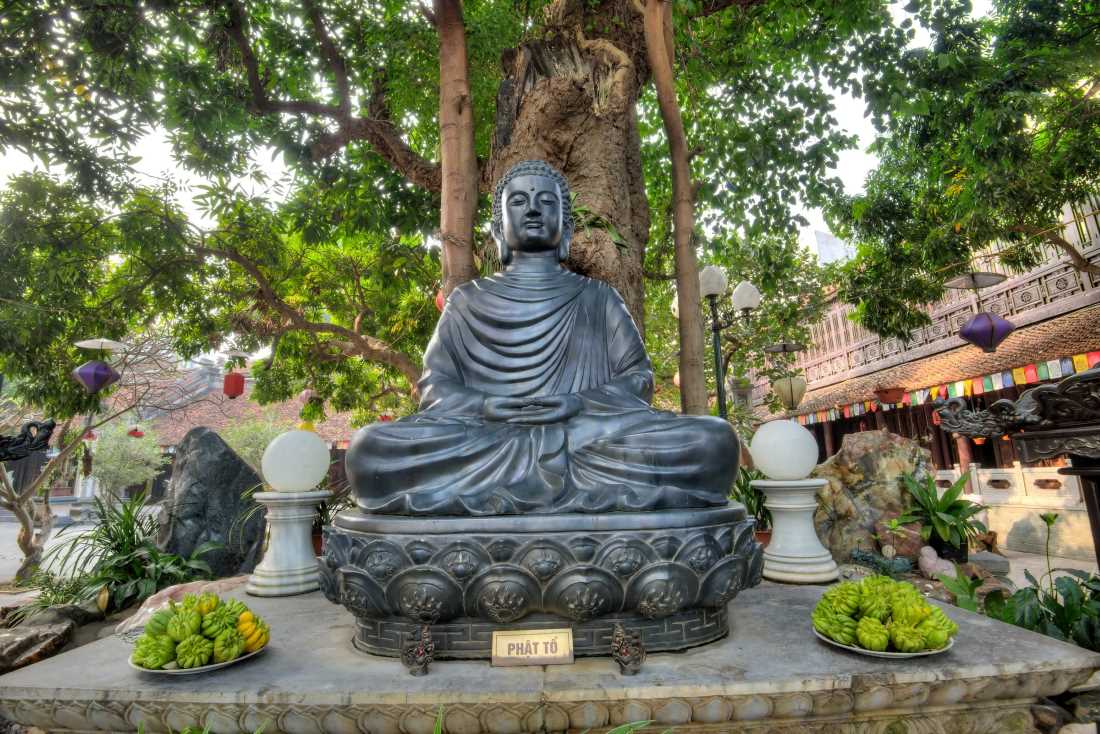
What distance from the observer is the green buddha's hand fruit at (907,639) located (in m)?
2.10

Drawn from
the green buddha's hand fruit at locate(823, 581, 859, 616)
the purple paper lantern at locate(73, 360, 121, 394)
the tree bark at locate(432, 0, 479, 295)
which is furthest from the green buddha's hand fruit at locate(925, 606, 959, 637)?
the purple paper lantern at locate(73, 360, 121, 394)

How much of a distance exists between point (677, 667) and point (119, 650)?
88.3 inches

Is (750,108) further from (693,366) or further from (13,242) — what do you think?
(13,242)

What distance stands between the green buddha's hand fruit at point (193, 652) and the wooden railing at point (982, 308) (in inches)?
311

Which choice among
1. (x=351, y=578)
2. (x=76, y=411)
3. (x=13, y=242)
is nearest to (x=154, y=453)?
(x=76, y=411)

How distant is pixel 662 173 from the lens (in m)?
7.68

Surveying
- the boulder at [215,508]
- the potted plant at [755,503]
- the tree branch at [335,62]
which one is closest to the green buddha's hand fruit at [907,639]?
the potted plant at [755,503]

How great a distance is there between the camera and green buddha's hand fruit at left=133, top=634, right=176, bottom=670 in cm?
212

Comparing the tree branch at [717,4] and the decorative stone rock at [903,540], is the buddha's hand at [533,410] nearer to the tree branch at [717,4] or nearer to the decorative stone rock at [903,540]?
the decorative stone rock at [903,540]

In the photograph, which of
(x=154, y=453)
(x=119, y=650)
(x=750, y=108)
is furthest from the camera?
(x=154, y=453)

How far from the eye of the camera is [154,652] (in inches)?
83.7

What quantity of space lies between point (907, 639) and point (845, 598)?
0.24 m

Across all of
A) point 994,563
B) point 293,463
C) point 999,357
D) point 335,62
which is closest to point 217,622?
point 293,463

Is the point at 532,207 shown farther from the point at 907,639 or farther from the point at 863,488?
the point at 863,488
